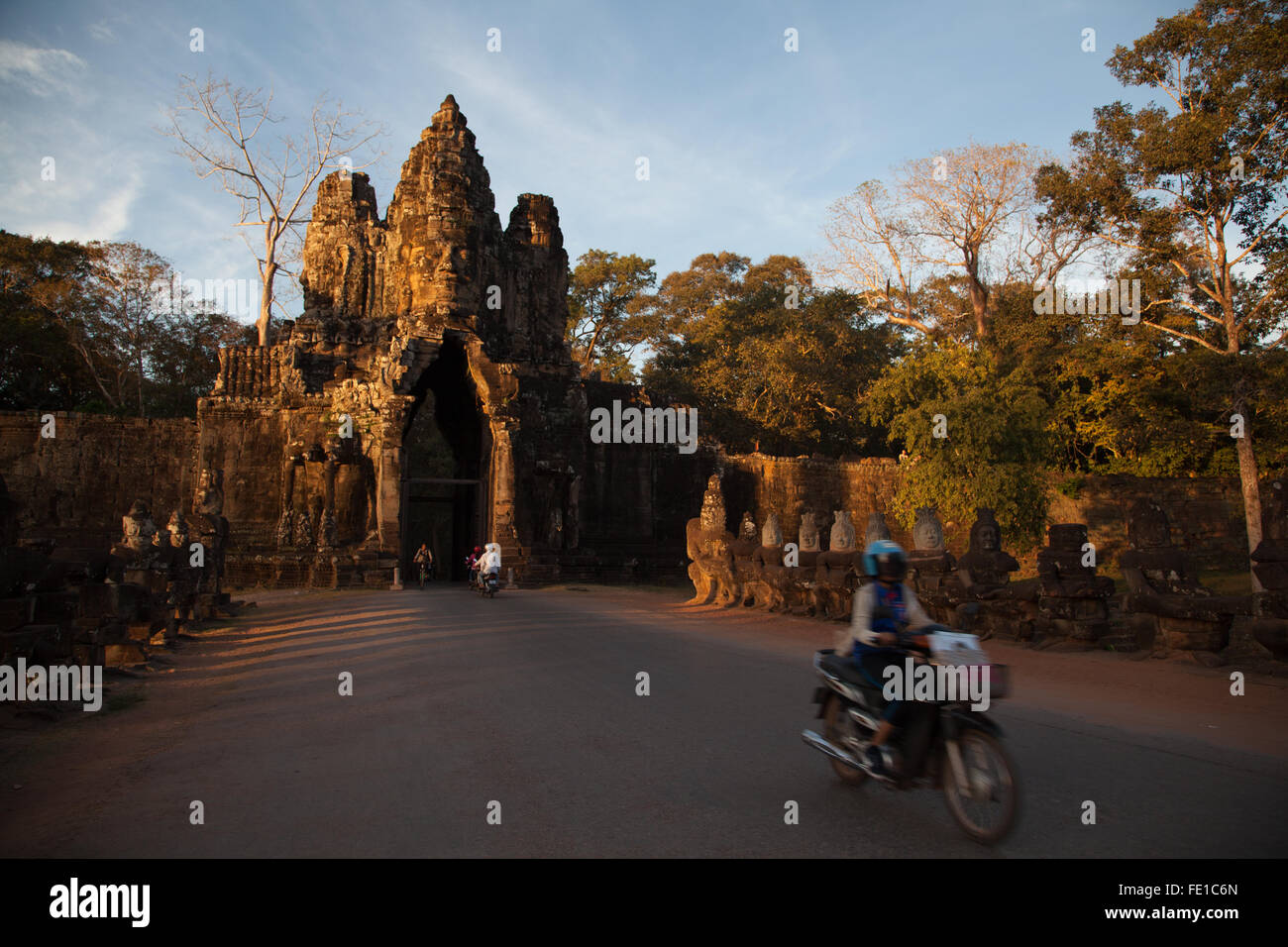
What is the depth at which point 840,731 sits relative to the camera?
15.1 ft

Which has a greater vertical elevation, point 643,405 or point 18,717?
point 643,405

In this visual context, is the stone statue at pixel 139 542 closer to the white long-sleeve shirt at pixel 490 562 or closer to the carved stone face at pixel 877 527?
the white long-sleeve shirt at pixel 490 562

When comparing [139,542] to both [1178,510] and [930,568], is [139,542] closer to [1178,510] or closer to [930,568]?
[930,568]

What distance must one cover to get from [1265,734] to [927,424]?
19369mm

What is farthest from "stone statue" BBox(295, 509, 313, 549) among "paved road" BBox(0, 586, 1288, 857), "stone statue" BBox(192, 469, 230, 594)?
"paved road" BBox(0, 586, 1288, 857)

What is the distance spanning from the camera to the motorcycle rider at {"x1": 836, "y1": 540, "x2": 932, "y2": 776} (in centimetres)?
424

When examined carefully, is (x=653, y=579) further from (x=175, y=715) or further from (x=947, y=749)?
(x=947, y=749)

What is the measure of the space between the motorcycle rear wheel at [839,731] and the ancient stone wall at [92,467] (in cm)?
2556

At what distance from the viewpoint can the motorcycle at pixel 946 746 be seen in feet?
12.0

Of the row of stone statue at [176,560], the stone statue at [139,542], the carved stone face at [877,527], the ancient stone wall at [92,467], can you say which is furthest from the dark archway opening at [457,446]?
the carved stone face at [877,527]

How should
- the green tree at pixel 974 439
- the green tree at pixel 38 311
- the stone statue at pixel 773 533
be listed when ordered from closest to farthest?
the stone statue at pixel 773 533, the green tree at pixel 974 439, the green tree at pixel 38 311

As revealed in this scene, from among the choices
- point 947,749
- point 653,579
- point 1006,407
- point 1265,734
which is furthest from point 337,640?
point 1006,407

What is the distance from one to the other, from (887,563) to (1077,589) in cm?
667

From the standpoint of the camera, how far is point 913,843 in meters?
3.68
